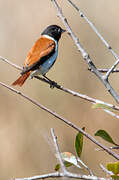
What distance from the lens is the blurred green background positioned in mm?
5625

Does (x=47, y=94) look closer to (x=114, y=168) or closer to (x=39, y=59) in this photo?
(x=39, y=59)

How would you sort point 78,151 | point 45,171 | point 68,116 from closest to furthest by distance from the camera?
point 78,151
point 45,171
point 68,116

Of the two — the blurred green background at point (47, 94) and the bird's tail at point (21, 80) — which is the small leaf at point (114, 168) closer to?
the bird's tail at point (21, 80)

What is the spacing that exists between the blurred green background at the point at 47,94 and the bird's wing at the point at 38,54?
4.94 ft

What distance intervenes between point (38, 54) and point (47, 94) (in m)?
1.92

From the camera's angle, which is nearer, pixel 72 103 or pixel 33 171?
pixel 33 171

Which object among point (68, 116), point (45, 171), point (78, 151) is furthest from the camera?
point (68, 116)

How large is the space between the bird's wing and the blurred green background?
4.94ft

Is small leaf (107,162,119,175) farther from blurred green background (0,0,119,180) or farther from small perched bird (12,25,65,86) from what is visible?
blurred green background (0,0,119,180)

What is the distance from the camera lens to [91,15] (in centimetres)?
599

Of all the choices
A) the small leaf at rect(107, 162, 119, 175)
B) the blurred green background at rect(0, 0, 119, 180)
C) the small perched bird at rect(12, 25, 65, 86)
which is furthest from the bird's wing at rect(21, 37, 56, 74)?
the small leaf at rect(107, 162, 119, 175)

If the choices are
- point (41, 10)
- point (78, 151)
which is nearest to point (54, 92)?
point (41, 10)

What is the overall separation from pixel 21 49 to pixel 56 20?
64cm

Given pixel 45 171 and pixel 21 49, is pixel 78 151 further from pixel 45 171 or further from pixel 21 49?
pixel 21 49
